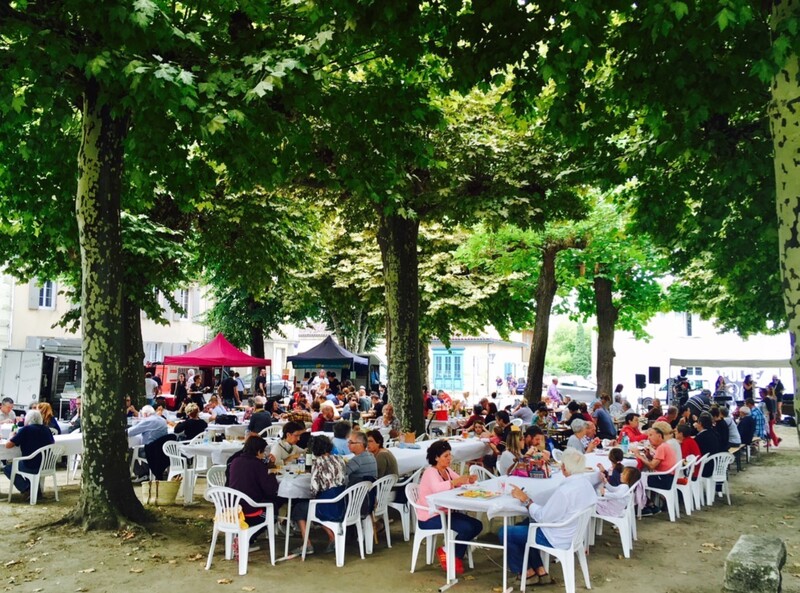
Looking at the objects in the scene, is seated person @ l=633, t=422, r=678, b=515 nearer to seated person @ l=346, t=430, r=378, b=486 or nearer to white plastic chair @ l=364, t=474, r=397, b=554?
white plastic chair @ l=364, t=474, r=397, b=554

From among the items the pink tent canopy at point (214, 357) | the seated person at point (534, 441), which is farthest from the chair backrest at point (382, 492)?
the pink tent canopy at point (214, 357)

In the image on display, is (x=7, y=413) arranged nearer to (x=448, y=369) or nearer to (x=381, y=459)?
(x=381, y=459)

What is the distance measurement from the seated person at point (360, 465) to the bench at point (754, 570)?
14.3ft

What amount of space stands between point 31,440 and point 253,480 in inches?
219

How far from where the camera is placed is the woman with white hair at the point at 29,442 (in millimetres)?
11406

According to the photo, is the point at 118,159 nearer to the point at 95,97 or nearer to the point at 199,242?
the point at 95,97

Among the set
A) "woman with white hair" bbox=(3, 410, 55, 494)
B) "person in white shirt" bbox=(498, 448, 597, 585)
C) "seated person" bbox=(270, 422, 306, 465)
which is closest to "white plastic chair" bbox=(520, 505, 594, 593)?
"person in white shirt" bbox=(498, 448, 597, 585)

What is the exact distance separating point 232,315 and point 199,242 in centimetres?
1287

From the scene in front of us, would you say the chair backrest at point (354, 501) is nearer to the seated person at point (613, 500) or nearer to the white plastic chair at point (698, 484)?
the seated person at point (613, 500)

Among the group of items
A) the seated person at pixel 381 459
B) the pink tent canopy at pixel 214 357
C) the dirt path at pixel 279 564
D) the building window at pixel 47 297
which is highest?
the building window at pixel 47 297

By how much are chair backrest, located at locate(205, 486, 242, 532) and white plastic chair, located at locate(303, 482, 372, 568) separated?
0.86m

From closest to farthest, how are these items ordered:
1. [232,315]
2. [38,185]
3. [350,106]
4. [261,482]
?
[261,482] < [350,106] < [38,185] < [232,315]

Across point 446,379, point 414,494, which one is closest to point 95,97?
point 414,494

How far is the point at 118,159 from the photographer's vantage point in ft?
31.2
